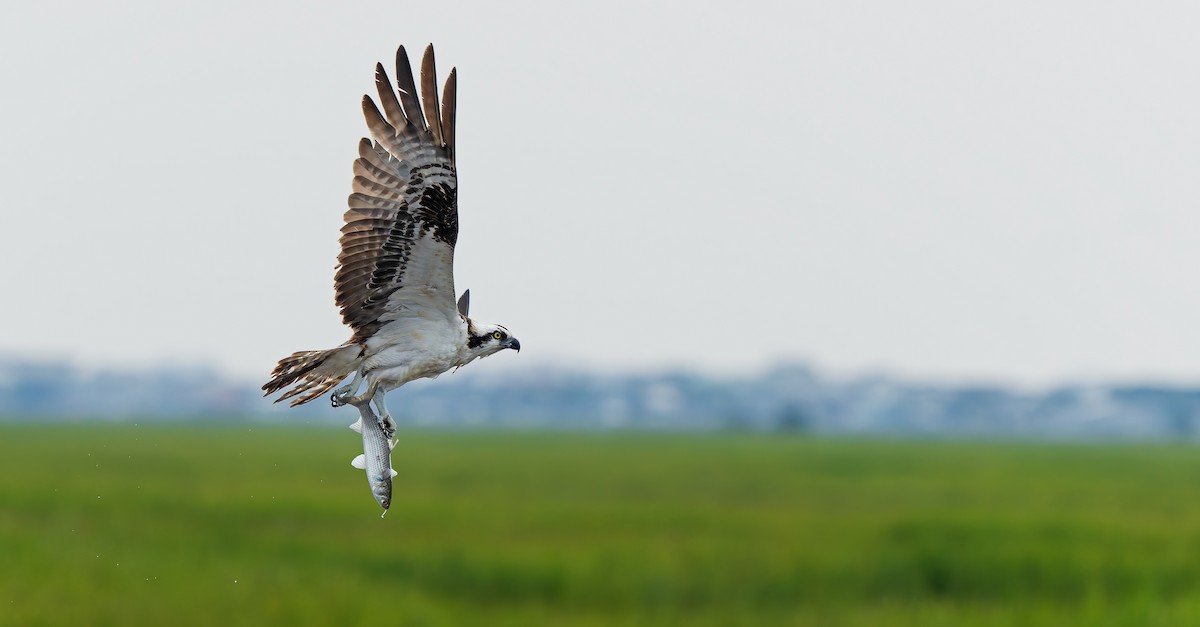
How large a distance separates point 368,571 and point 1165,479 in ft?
115

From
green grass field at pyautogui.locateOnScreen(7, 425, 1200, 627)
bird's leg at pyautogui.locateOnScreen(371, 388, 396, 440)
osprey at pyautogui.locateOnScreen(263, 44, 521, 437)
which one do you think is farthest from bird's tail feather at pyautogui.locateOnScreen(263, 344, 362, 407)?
green grass field at pyautogui.locateOnScreen(7, 425, 1200, 627)

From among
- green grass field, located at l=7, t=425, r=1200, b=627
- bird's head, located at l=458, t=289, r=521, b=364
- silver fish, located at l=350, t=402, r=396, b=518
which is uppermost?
bird's head, located at l=458, t=289, r=521, b=364

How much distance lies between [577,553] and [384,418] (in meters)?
21.1

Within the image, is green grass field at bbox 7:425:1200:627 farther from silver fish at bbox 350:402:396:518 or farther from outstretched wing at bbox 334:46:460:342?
silver fish at bbox 350:402:396:518

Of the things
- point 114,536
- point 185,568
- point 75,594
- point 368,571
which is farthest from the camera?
point 114,536

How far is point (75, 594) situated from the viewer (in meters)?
17.4

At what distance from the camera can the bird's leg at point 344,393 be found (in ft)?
9.92

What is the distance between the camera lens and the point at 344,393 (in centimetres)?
307

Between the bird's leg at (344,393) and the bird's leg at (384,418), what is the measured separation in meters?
0.07

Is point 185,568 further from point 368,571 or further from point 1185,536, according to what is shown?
point 1185,536

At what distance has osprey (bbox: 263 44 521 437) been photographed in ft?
10.4

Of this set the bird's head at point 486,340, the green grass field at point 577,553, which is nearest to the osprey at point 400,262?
the bird's head at point 486,340

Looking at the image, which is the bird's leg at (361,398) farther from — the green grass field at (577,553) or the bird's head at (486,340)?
the green grass field at (577,553)

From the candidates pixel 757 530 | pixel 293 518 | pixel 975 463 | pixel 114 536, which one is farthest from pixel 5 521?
pixel 975 463
